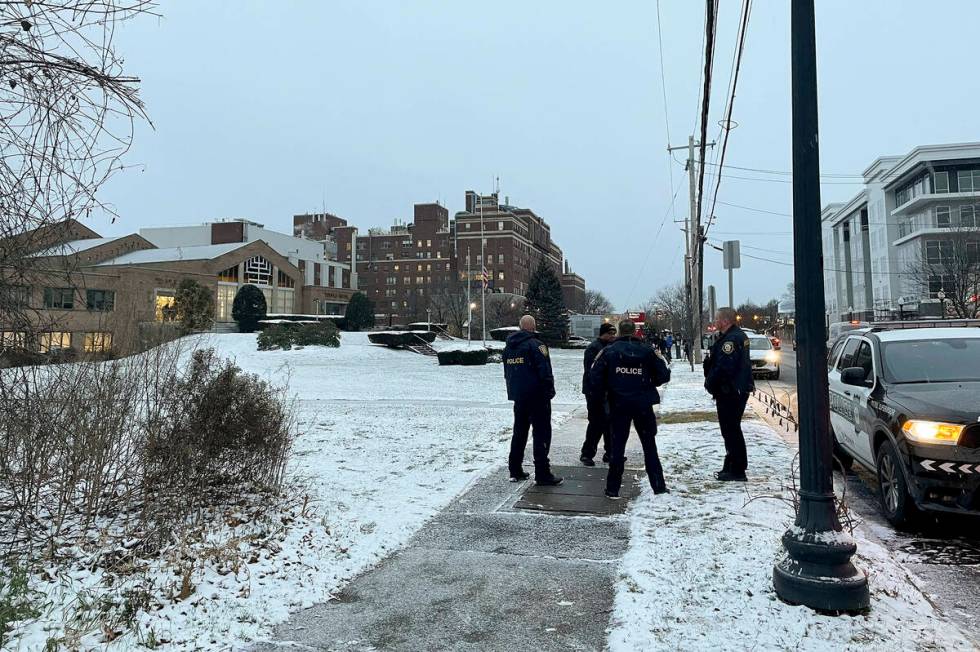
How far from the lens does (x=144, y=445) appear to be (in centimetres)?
536

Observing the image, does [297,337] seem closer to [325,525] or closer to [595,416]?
[595,416]

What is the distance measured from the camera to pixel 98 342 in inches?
241

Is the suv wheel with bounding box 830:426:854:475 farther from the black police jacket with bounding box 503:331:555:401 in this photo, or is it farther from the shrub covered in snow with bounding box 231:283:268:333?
the shrub covered in snow with bounding box 231:283:268:333

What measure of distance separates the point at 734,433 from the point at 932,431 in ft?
7.23

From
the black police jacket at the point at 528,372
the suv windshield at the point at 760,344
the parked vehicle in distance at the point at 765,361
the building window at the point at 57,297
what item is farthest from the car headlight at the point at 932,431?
the suv windshield at the point at 760,344

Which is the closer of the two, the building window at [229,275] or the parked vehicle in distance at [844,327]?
the parked vehicle in distance at [844,327]

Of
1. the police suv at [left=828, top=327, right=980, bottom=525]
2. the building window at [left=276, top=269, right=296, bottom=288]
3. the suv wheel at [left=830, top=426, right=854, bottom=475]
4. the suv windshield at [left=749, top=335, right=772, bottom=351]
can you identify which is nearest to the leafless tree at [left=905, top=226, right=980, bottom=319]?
the suv windshield at [left=749, top=335, right=772, bottom=351]

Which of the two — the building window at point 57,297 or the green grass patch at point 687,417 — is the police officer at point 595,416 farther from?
the building window at point 57,297

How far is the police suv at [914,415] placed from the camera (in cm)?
482

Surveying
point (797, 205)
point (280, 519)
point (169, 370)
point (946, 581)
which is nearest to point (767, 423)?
point (946, 581)

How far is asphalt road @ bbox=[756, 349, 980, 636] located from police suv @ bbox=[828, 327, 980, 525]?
0.69ft

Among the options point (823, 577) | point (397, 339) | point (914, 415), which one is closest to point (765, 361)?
point (914, 415)

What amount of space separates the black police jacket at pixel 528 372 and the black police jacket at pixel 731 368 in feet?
6.09

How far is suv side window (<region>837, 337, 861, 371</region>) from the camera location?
7.60 m
